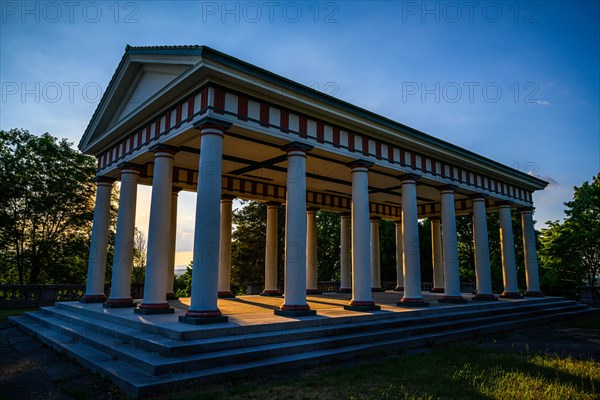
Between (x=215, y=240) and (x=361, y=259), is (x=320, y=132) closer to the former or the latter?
(x=361, y=259)

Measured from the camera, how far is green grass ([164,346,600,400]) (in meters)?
6.80

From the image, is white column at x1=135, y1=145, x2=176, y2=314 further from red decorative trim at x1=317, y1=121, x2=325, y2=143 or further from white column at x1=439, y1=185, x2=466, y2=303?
white column at x1=439, y1=185, x2=466, y2=303

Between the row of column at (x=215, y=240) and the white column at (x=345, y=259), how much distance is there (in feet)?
28.0

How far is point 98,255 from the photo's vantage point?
54.6ft

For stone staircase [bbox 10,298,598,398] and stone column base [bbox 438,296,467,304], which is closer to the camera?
stone staircase [bbox 10,298,598,398]

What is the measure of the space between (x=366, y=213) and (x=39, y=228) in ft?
94.3

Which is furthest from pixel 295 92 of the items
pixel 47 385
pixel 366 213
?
→ pixel 47 385

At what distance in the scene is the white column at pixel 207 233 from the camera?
404 inches

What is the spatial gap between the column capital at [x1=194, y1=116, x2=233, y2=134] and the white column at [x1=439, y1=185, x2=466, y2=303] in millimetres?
12500

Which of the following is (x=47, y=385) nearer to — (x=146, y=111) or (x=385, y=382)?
(x=385, y=382)

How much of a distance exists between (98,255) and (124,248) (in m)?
2.74

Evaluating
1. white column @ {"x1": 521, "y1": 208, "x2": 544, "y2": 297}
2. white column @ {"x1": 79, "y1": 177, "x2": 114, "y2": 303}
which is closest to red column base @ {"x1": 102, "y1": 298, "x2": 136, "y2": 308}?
white column @ {"x1": 79, "y1": 177, "x2": 114, "y2": 303}

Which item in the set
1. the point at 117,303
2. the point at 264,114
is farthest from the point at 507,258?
the point at 117,303

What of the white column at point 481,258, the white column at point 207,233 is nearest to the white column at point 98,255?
the white column at point 207,233
